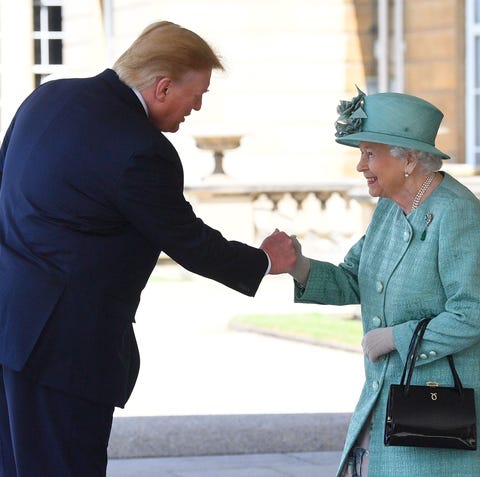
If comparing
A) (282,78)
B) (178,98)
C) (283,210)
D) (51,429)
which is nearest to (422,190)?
(178,98)

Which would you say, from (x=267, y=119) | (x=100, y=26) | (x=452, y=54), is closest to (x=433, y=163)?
(x=452, y=54)

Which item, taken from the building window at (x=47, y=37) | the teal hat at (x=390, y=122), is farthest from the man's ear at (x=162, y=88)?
the building window at (x=47, y=37)

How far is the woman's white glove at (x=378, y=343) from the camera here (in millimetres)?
3842

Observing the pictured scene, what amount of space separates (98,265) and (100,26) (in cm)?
1686

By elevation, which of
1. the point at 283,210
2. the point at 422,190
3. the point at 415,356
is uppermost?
the point at 422,190

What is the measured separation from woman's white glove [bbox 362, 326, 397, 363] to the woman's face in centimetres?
39

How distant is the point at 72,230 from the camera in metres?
3.81

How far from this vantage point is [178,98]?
3.99 metres

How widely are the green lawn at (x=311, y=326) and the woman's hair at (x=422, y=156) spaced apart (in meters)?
5.84

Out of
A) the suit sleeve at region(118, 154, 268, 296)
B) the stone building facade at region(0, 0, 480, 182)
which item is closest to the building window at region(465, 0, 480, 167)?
the stone building facade at region(0, 0, 480, 182)

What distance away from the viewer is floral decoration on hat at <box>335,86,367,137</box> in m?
3.93

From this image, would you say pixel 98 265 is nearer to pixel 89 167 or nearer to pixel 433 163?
pixel 89 167

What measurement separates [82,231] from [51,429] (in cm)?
56

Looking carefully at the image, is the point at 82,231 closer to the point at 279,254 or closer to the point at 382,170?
the point at 279,254
